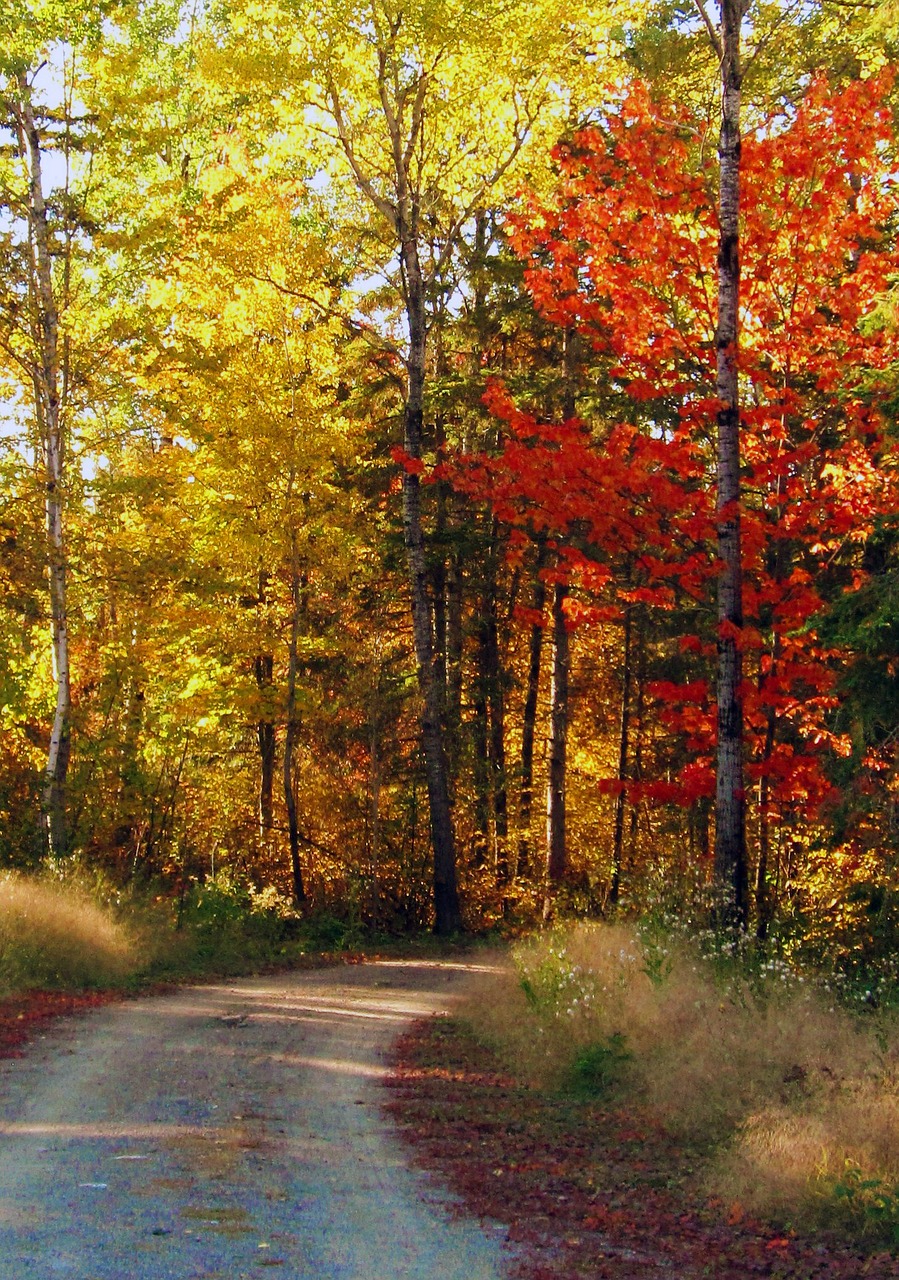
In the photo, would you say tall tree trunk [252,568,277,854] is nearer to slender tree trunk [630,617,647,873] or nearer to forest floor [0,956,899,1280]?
slender tree trunk [630,617,647,873]

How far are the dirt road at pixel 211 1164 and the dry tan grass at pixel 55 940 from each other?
1906mm

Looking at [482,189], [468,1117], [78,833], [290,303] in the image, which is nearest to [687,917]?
[468,1117]

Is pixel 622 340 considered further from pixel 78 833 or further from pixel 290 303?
pixel 78 833

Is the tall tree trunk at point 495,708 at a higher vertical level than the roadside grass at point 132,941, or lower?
higher

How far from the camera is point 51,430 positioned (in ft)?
62.6

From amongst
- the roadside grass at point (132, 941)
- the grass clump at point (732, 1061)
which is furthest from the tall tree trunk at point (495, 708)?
the grass clump at point (732, 1061)

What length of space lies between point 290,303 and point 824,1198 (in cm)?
2021

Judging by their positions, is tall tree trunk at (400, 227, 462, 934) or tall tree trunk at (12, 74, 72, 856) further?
tall tree trunk at (400, 227, 462, 934)

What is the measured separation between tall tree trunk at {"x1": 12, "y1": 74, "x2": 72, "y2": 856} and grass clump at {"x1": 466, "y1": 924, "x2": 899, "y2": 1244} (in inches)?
334

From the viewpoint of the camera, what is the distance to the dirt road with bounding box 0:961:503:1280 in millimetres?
5781

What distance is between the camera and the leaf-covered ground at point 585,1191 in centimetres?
603

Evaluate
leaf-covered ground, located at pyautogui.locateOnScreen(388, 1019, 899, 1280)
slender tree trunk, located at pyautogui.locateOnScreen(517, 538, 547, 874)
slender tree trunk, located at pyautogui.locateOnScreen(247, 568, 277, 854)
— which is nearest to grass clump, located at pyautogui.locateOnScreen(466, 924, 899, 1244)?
leaf-covered ground, located at pyautogui.locateOnScreen(388, 1019, 899, 1280)

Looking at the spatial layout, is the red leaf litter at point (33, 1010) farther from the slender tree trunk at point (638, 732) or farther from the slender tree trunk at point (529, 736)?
the slender tree trunk at point (638, 732)

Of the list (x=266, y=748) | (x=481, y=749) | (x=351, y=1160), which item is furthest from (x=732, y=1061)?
(x=266, y=748)
